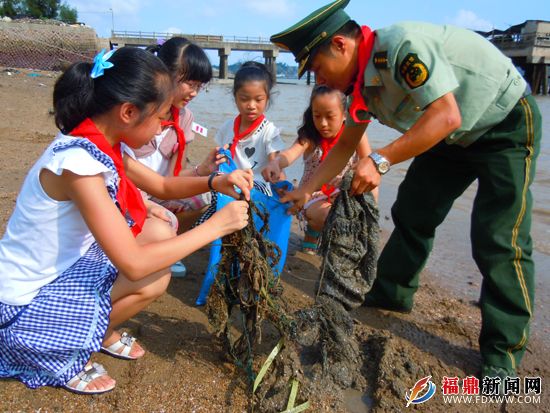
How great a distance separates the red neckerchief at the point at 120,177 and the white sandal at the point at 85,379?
631 millimetres

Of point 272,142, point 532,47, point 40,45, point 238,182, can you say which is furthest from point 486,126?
point 532,47

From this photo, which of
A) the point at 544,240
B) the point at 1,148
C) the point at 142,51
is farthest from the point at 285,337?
the point at 1,148

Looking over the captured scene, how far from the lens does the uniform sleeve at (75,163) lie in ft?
5.61

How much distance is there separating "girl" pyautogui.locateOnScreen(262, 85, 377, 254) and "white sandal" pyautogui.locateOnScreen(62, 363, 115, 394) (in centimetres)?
174

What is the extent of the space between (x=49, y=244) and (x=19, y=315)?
1.00 feet

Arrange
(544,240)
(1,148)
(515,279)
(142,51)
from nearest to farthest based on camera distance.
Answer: (142,51) < (515,279) < (544,240) < (1,148)

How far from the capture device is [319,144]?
12.2 ft

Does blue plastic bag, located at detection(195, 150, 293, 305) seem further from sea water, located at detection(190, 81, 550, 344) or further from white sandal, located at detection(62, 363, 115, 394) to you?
sea water, located at detection(190, 81, 550, 344)

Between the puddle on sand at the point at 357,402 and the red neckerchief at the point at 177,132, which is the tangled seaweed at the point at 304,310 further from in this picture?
the red neckerchief at the point at 177,132

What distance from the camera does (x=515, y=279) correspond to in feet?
7.35

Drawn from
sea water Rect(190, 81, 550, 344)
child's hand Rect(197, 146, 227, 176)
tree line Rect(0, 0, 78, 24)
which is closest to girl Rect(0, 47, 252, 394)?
child's hand Rect(197, 146, 227, 176)

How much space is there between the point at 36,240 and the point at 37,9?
5215 cm

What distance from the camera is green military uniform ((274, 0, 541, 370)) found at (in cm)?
199

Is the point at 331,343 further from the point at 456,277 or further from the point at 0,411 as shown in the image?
the point at 456,277
